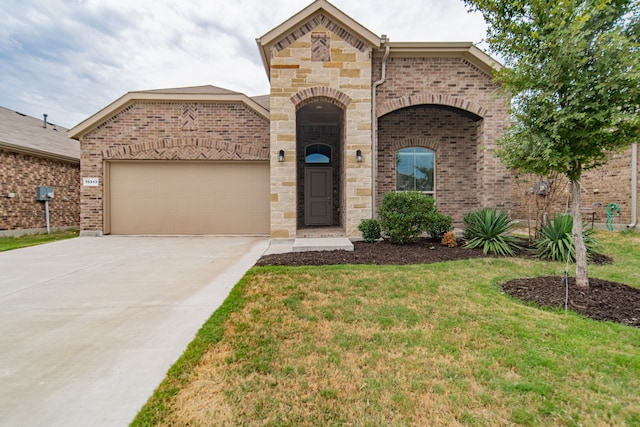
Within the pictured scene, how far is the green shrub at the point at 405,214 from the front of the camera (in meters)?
6.91

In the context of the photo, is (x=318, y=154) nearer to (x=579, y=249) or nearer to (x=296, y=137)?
(x=296, y=137)

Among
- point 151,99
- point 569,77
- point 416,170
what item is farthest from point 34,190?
point 569,77

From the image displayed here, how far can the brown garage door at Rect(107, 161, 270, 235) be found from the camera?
31.6 ft

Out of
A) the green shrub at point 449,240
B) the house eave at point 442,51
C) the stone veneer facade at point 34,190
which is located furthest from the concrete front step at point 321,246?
the stone veneer facade at point 34,190

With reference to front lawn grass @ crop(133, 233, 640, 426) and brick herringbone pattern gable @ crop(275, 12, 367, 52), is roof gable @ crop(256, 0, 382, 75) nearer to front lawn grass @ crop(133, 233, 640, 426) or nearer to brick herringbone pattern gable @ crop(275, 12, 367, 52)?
brick herringbone pattern gable @ crop(275, 12, 367, 52)

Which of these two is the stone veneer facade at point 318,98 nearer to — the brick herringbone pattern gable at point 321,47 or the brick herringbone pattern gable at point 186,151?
the brick herringbone pattern gable at point 321,47

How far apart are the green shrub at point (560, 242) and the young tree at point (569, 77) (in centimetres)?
227

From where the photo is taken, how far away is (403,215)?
6.91 meters

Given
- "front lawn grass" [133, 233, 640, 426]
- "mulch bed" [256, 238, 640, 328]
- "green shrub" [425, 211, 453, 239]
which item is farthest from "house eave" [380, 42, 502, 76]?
"front lawn grass" [133, 233, 640, 426]

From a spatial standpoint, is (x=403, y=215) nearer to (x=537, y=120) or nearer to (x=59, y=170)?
(x=537, y=120)

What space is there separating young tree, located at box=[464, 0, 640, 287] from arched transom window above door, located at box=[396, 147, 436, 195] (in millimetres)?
5876

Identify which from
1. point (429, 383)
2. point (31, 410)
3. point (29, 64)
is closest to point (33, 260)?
point (31, 410)

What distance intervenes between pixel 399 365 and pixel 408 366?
0.21 feet

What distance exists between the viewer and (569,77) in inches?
133
